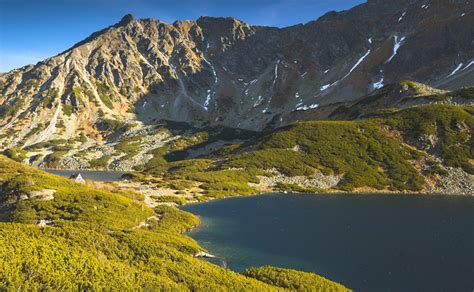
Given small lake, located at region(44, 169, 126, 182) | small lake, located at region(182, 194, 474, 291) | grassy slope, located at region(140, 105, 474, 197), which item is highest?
grassy slope, located at region(140, 105, 474, 197)

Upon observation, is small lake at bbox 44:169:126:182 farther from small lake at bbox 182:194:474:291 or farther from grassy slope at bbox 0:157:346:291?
grassy slope at bbox 0:157:346:291

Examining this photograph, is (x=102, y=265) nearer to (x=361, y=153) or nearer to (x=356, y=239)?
(x=356, y=239)

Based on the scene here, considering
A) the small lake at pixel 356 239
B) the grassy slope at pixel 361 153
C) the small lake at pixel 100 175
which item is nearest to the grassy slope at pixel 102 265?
the small lake at pixel 356 239

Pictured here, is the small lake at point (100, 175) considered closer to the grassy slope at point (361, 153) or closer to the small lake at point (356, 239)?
the grassy slope at point (361, 153)

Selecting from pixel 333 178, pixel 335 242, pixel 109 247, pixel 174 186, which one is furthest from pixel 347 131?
pixel 109 247

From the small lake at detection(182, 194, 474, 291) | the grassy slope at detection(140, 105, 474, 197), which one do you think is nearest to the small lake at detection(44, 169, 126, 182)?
the grassy slope at detection(140, 105, 474, 197)

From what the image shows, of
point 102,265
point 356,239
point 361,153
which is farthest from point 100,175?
point 102,265

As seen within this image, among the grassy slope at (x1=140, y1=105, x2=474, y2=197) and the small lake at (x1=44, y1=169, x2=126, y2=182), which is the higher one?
the grassy slope at (x1=140, y1=105, x2=474, y2=197)

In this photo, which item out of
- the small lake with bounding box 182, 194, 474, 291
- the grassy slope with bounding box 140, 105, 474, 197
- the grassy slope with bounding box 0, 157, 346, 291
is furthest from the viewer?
the grassy slope with bounding box 140, 105, 474, 197

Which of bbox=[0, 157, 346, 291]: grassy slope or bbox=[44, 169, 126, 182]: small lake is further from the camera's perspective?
bbox=[44, 169, 126, 182]: small lake

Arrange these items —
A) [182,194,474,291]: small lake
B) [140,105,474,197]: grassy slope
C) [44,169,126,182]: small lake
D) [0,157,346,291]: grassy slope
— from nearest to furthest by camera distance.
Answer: [0,157,346,291]: grassy slope < [182,194,474,291]: small lake < [140,105,474,197]: grassy slope < [44,169,126,182]: small lake
